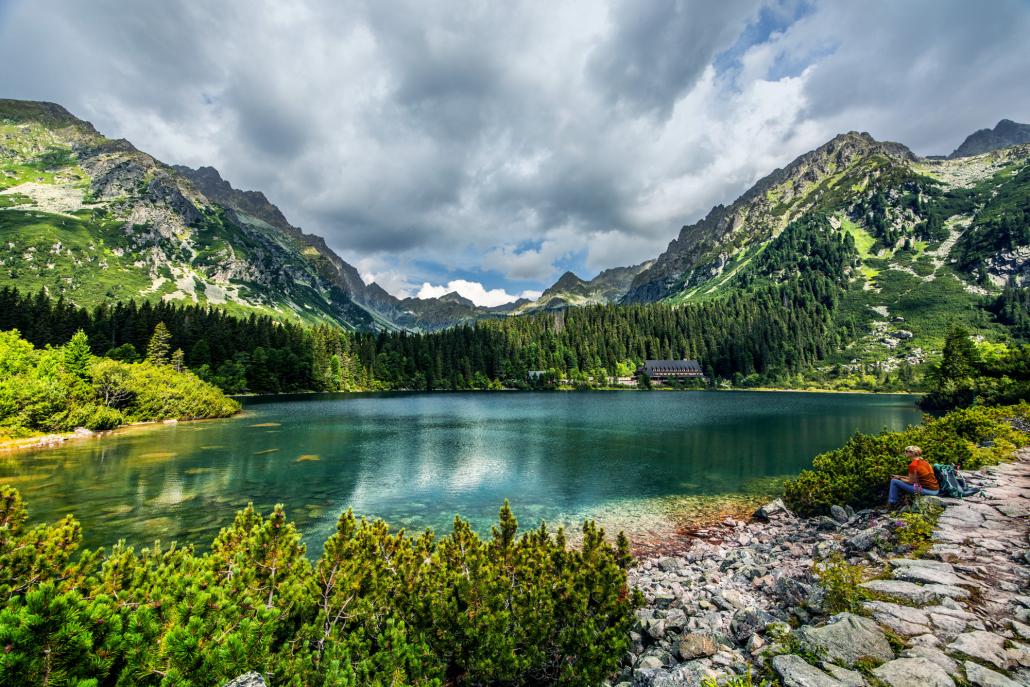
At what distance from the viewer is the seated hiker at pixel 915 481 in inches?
645

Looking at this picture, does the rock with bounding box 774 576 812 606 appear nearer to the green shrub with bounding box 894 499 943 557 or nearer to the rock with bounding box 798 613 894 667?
the rock with bounding box 798 613 894 667

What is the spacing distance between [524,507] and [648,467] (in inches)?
596

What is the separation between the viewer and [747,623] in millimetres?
9211

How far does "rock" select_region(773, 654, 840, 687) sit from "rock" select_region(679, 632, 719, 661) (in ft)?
5.02

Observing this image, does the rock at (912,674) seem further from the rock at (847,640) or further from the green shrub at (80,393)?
the green shrub at (80,393)

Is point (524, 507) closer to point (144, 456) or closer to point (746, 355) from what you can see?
point (144, 456)

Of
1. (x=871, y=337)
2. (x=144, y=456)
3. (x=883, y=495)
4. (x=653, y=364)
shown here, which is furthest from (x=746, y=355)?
(x=144, y=456)

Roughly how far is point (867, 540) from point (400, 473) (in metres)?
30.6

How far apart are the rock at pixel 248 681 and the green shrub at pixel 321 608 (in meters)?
0.11

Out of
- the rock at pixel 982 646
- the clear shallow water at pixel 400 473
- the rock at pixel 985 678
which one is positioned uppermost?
the rock at pixel 985 678

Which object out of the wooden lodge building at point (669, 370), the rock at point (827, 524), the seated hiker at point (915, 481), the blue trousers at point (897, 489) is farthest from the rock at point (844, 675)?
the wooden lodge building at point (669, 370)

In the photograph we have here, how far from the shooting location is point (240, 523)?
852 centimetres

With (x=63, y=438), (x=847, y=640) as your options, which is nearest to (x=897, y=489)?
(x=847, y=640)

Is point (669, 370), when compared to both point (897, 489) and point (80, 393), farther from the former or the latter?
point (80, 393)
